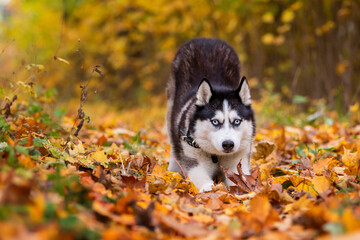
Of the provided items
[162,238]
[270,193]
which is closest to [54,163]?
[162,238]

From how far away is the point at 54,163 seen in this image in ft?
8.86

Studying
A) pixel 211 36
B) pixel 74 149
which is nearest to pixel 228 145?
pixel 74 149

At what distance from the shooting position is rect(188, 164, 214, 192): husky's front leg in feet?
11.8

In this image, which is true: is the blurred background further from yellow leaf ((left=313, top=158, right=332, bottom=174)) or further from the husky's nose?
the husky's nose

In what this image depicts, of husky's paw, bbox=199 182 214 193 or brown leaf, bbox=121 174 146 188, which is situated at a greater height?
husky's paw, bbox=199 182 214 193

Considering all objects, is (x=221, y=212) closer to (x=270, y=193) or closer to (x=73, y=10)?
(x=270, y=193)

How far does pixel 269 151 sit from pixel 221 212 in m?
2.05

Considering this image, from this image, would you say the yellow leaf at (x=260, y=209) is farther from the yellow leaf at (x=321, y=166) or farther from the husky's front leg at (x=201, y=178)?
the yellow leaf at (x=321, y=166)

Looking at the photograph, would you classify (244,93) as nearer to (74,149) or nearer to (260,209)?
(74,149)

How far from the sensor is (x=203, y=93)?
3.99 meters

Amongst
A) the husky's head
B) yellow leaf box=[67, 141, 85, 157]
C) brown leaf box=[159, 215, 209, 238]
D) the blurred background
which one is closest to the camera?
brown leaf box=[159, 215, 209, 238]

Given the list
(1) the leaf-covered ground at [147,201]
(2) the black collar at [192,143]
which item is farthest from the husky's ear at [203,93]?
(1) the leaf-covered ground at [147,201]

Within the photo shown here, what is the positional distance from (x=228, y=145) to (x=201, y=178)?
39cm

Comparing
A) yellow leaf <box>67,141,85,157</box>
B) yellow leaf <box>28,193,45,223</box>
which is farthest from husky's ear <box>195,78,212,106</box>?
yellow leaf <box>28,193,45,223</box>
